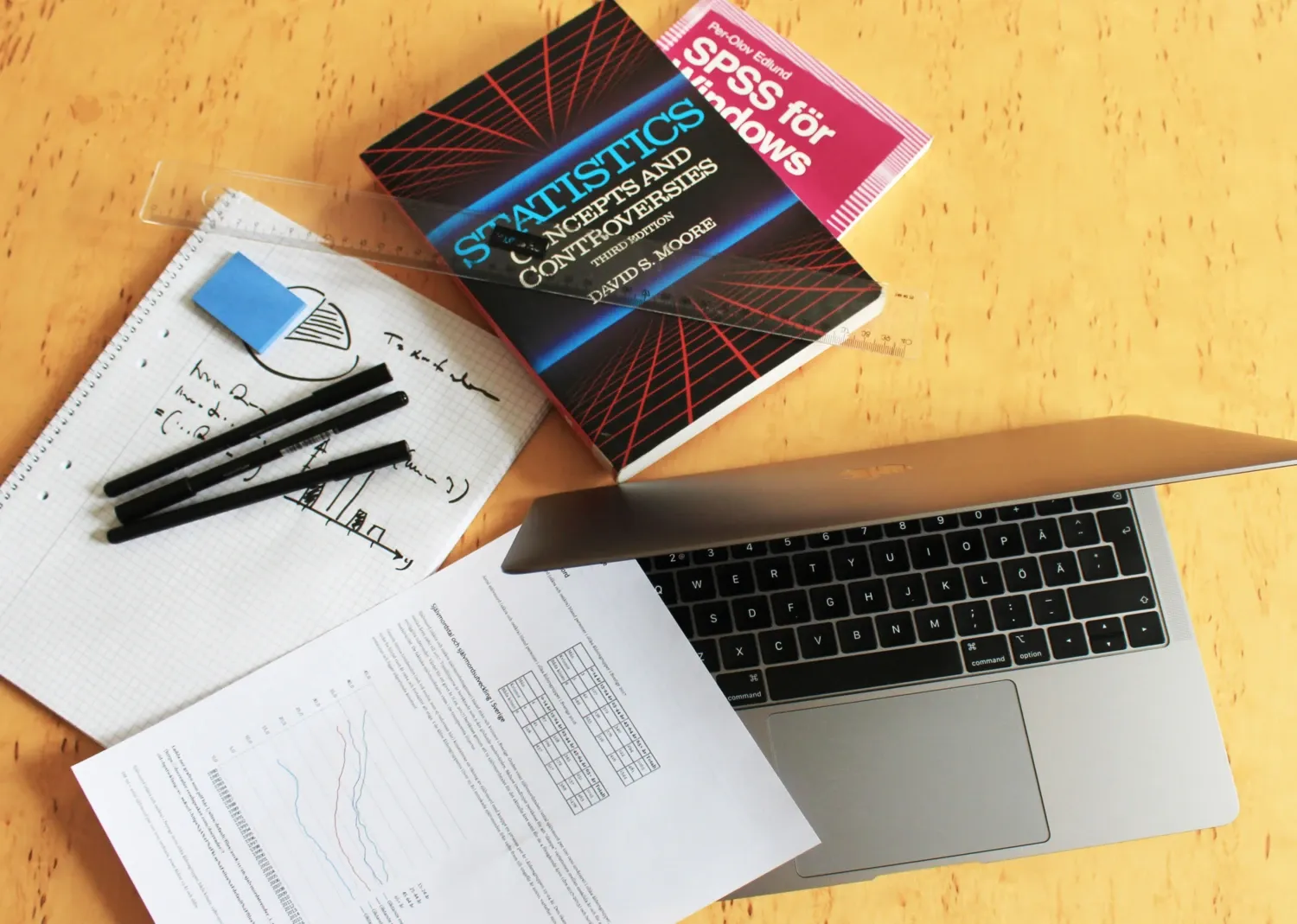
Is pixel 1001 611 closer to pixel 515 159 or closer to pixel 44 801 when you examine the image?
pixel 515 159

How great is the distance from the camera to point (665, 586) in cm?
58

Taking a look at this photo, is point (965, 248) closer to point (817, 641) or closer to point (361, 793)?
point (817, 641)

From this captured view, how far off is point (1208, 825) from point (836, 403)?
0.34 meters

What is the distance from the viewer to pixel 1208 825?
0.56 metres

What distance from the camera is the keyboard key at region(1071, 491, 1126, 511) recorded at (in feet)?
1.90

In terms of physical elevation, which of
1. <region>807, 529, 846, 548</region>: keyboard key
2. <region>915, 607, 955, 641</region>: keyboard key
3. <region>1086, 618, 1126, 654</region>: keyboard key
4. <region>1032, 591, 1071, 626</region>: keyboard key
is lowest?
<region>1086, 618, 1126, 654</region>: keyboard key

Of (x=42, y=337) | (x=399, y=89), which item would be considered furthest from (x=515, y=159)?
(x=42, y=337)

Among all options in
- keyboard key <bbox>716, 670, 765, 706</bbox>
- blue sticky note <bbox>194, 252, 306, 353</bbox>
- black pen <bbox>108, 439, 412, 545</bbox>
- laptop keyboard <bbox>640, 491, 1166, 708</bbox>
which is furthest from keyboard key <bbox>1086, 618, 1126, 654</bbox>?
blue sticky note <bbox>194, 252, 306, 353</bbox>

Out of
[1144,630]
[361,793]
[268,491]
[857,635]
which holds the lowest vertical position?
[1144,630]

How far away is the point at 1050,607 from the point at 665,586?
24 cm

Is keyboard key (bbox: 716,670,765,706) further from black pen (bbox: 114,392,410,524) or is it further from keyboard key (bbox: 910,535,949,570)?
black pen (bbox: 114,392,410,524)

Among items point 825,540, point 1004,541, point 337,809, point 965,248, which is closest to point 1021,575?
point 1004,541

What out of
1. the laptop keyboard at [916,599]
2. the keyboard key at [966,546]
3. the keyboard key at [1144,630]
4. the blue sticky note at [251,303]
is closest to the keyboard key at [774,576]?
the laptop keyboard at [916,599]

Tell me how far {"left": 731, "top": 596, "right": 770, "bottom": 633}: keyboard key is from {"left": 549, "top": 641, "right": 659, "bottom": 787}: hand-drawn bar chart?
0.30 ft
